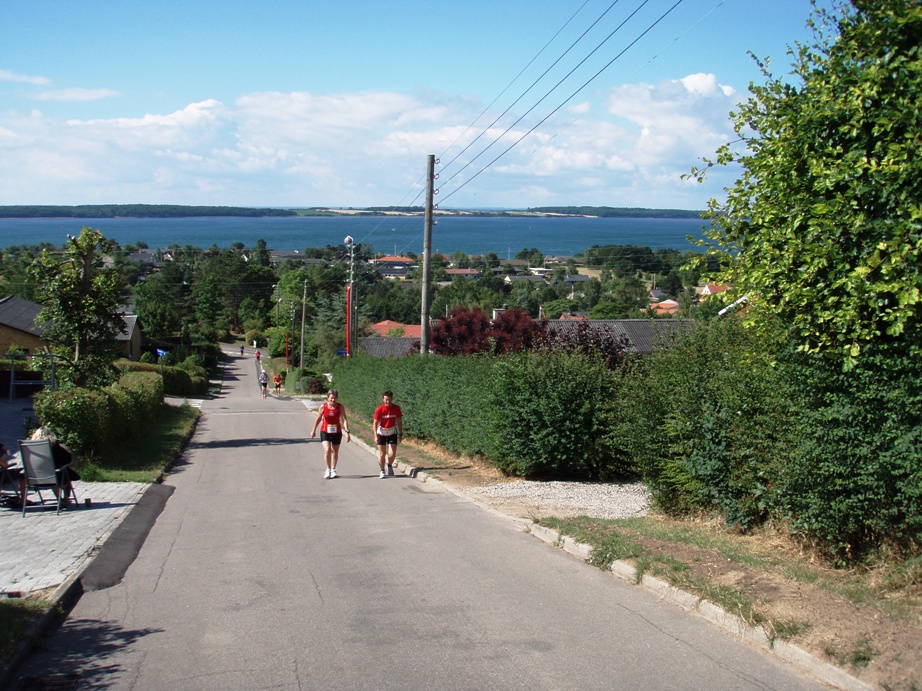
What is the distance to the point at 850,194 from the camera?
722cm

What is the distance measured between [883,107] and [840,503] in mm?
3382

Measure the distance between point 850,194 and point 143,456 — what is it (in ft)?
55.2


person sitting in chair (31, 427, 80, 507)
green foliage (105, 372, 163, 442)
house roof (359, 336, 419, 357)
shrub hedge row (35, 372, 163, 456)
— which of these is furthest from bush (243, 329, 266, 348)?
person sitting in chair (31, 427, 80, 507)

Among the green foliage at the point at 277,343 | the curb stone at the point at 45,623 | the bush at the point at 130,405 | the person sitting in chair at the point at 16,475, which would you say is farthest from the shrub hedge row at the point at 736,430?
the green foliage at the point at 277,343

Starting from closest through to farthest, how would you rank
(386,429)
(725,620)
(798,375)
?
(725,620) < (798,375) < (386,429)

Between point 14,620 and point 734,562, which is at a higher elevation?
point 734,562

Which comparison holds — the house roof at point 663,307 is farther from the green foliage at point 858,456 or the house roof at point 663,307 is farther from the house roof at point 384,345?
the green foliage at point 858,456

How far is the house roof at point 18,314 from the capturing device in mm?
42781

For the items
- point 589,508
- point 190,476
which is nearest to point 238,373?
point 190,476

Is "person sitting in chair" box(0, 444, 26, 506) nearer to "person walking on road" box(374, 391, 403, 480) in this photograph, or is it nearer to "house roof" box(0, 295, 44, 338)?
"person walking on road" box(374, 391, 403, 480)

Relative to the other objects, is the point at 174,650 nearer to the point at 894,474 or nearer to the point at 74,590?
the point at 74,590

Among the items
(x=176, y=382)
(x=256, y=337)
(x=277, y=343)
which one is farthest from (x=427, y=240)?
(x=256, y=337)

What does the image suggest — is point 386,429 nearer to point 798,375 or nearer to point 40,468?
point 40,468

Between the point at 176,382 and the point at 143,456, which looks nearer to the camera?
the point at 143,456
